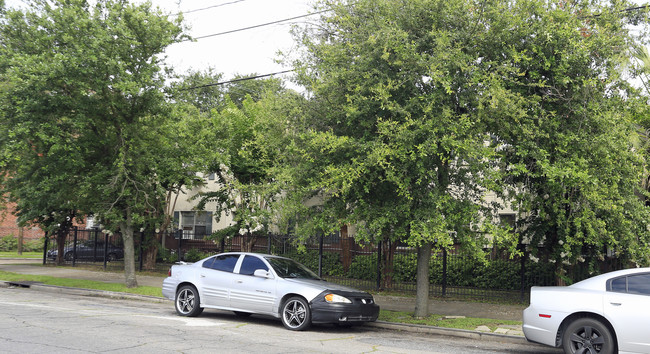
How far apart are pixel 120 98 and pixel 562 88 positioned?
40.8 ft

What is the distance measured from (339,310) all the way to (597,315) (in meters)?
4.50

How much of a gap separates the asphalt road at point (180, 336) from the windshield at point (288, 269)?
42.8 inches

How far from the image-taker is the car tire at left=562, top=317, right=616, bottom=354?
770cm

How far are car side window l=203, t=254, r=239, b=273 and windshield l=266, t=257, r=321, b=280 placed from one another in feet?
2.60

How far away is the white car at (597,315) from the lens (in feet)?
24.7

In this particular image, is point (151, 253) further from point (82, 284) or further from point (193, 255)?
point (82, 284)

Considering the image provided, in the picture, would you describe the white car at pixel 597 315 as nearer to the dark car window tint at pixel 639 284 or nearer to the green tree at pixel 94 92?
the dark car window tint at pixel 639 284

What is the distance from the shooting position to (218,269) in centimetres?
1183

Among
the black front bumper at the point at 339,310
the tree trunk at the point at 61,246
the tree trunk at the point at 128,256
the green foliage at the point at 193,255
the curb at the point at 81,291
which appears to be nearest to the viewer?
the black front bumper at the point at 339,310

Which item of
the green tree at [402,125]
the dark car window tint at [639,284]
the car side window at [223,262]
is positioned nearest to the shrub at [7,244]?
the car side window at [223,262]

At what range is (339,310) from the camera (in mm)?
10359

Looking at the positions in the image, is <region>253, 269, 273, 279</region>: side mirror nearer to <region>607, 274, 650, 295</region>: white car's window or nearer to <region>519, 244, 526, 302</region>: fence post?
<region>607, 274, 650, 295</region>: white car's window

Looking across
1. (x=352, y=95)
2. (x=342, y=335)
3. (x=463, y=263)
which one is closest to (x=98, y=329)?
(x=342, y=335)

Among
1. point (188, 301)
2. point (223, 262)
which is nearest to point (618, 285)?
point (223, 262)
